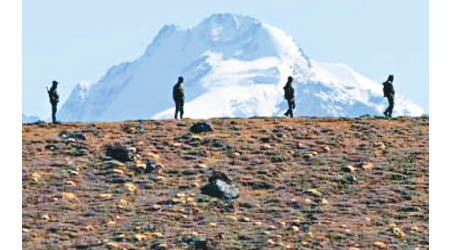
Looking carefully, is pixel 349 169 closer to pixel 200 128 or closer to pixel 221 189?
pixel 221 189

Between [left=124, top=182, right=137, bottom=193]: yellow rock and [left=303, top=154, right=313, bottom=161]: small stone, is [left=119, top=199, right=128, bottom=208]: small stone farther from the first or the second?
[left=303, top=154, right=313, bottom=161]: small stone

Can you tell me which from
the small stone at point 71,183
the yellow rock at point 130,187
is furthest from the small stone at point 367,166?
the small stone at point 71,183

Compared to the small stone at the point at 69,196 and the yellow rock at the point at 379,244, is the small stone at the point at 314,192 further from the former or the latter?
the small stone at the point at 69,196

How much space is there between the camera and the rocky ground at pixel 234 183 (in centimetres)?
4428

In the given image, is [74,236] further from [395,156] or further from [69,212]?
[395,156]

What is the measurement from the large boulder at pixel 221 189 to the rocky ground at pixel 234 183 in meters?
0.39

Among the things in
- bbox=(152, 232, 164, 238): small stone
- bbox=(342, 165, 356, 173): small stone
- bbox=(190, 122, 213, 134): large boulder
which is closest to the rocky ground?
bbox=(152, 232, 164, 238): small stone

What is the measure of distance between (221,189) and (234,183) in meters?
1.29

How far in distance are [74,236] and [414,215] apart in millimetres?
11842

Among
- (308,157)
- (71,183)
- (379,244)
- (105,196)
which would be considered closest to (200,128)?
(308,157)

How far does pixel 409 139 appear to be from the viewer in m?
56.6

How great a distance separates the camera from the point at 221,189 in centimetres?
4844

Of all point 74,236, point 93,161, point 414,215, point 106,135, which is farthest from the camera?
point 106,135

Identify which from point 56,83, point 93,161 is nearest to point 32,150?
point 93,161
